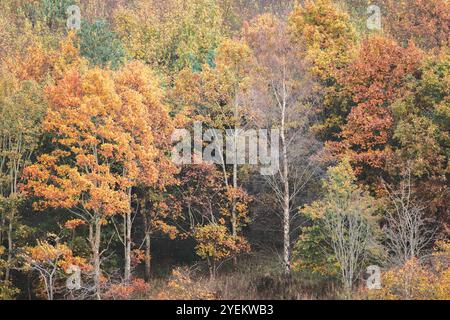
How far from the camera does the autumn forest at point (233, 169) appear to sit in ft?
97.1

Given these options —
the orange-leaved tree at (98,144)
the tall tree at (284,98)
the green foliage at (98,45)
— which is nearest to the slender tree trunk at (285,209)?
the tall tree at (284,98)

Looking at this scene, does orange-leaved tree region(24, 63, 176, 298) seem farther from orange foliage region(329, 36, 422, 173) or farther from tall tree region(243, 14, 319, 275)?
orange foliage region(329, 36, 422, 173)

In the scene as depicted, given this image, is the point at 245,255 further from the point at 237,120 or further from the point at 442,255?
the point at 442,255

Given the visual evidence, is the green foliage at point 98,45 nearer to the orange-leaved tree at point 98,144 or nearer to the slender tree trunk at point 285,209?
the orange-leaved tree at point 98,144

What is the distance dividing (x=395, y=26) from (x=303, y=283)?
87.6 ft

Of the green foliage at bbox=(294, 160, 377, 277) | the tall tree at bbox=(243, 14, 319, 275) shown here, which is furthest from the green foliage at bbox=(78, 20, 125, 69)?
the green foliage at bbox=(294, 160, 377, 277)

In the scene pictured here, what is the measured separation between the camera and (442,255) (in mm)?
26172

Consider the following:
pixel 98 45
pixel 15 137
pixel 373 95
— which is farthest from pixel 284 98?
pixel 98 45

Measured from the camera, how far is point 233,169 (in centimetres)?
3656

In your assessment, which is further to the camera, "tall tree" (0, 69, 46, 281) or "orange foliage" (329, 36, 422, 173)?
"orange foliage" (329, 36, 422, 173)

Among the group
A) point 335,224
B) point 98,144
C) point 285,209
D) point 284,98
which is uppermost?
point 284,98

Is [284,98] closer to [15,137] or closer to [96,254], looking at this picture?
[96,254]

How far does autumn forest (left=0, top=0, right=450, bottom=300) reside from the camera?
29.6m
